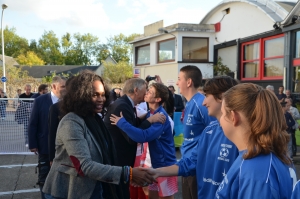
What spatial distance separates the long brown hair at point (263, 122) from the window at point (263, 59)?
1283 cm

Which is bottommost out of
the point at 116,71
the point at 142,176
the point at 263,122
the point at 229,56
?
the point at 142,176

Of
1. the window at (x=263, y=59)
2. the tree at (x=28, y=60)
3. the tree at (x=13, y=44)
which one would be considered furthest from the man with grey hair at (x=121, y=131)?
the tree at (x=13, y=44)

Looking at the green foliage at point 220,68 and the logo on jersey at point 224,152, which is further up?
the green foliage at point 220,68

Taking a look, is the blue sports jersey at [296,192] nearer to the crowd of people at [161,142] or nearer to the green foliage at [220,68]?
the crowd of people at [161,142]

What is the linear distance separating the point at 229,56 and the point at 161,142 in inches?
544

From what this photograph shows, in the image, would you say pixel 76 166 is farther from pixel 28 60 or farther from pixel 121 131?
pixel 28 60

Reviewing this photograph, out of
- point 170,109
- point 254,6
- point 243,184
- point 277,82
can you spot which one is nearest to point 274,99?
point 243,184

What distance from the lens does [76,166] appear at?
2.36m

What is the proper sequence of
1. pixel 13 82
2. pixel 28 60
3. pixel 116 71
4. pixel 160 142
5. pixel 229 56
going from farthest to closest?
1. pixel 28 60
2. pixel 116 71
3. pixel 13 82
4. pixel 229 56
5. pixel 160 142

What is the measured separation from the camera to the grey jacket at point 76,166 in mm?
2355

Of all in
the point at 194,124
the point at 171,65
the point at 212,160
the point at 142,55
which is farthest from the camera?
the point at 142,55

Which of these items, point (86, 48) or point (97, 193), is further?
point (86, 48)

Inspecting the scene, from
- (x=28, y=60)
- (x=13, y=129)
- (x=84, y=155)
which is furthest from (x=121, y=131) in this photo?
(x=28, y=60)

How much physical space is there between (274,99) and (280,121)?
12 centimetres
